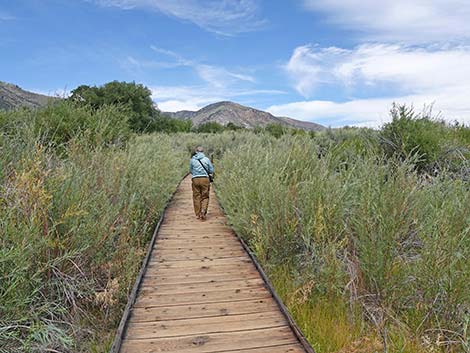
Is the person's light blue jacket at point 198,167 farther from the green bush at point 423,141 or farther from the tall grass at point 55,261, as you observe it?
the green bush at point 423,141

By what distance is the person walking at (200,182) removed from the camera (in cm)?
805

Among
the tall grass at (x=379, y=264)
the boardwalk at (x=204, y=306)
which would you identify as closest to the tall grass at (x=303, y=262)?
the tall grass at (x=379, y=264)

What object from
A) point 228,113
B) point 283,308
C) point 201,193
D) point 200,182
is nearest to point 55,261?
point 283,308

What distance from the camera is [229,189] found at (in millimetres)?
7609

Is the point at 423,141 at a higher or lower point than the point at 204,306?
higher

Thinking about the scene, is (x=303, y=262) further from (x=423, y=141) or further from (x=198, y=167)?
(x=423, y=141)

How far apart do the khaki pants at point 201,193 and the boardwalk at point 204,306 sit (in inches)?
83.0

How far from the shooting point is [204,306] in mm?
3691

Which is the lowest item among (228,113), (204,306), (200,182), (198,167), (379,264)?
(204,306)

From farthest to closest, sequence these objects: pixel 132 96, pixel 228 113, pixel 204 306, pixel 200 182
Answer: pixel 228 113 < pixel 132 96 < pixel 200 182 < pixel 204 306

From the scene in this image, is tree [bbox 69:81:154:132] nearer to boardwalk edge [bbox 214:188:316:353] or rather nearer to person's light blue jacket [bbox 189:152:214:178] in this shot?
person's light blue jacket [bbox 189:152:214:178]

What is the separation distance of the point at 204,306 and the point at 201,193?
463cm

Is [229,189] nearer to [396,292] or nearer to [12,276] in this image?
[396,292]

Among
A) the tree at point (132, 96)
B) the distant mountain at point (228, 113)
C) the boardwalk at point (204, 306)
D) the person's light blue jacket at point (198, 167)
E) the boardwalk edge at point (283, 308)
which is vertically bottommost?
the boardwalk at point (204, 306)
